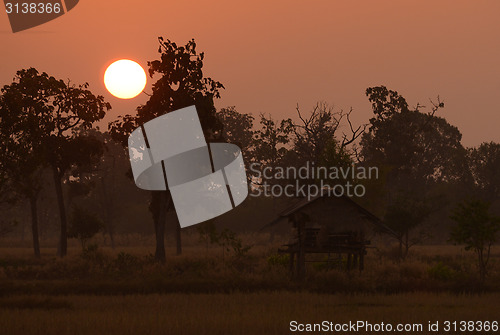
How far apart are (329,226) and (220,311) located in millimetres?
14655

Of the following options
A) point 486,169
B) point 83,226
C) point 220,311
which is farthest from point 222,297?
point 486,169

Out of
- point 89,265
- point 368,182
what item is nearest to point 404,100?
point 368,182

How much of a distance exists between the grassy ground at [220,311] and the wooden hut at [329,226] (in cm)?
807

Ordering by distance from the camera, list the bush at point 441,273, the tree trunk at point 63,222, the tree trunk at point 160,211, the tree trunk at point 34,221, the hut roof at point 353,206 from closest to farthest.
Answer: the bush at point 441,273, the hut roof at point 353,206, the tree trunk at point 160,211, the tree trunk at point 63,222, the tree trunk at point 34,221

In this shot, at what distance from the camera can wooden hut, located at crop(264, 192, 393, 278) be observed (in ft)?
133

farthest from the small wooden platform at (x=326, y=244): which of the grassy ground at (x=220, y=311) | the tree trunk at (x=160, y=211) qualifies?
the tree trunk at (x=160, y=211)

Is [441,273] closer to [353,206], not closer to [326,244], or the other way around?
[353,206]

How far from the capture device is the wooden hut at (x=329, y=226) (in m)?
40.5

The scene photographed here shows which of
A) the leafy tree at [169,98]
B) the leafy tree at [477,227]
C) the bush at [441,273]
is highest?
the leafy tree at [169,98]

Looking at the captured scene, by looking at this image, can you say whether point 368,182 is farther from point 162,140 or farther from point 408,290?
point 408,290

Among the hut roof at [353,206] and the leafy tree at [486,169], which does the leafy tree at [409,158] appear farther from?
the hut roof at [353,206]

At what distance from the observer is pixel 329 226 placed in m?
40.6

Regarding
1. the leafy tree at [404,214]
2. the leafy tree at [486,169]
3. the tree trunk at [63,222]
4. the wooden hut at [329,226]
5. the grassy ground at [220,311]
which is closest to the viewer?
the grassy ground at [220,311]

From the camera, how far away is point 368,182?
6569cm
